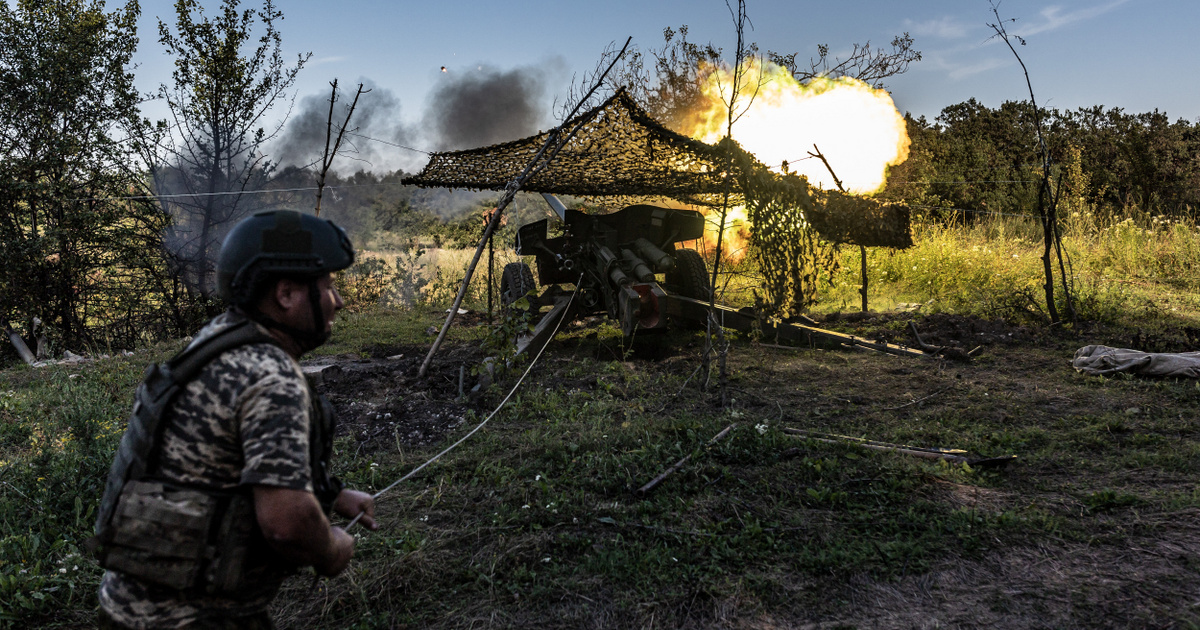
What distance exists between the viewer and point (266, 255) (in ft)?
5.21

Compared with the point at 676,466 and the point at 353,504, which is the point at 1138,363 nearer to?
the point at 676,466

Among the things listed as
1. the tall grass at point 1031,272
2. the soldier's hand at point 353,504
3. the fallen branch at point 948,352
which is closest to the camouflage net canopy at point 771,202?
the fallen branch at point 948,352

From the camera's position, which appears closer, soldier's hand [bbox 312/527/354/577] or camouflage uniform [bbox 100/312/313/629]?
camouflage uniform [bbox 100/312/313/629]

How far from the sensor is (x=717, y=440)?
445 centimetres

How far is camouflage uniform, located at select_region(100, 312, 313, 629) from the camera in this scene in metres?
1.43

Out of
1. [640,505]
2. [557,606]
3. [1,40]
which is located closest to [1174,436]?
[640,505]

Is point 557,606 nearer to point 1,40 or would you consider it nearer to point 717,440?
point 717,440

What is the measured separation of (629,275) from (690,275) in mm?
1563

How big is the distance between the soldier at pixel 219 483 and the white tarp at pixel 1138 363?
652 cm

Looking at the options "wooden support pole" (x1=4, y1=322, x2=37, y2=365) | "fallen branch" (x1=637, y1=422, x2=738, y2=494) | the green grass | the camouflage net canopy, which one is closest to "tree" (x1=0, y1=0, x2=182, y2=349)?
"wooden support pole" (x1=4, y1=322, x2=37, y2=365)

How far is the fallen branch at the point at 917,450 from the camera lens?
4.02 metres

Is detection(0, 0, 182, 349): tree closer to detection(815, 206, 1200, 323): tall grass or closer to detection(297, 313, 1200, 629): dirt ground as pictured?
detection(297, 313, 1200, 629): dirt ground

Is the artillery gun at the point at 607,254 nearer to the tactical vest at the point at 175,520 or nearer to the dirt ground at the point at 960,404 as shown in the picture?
the dirt ground at the point at 960,404

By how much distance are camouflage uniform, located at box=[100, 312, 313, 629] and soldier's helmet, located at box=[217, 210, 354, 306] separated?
97 mm
